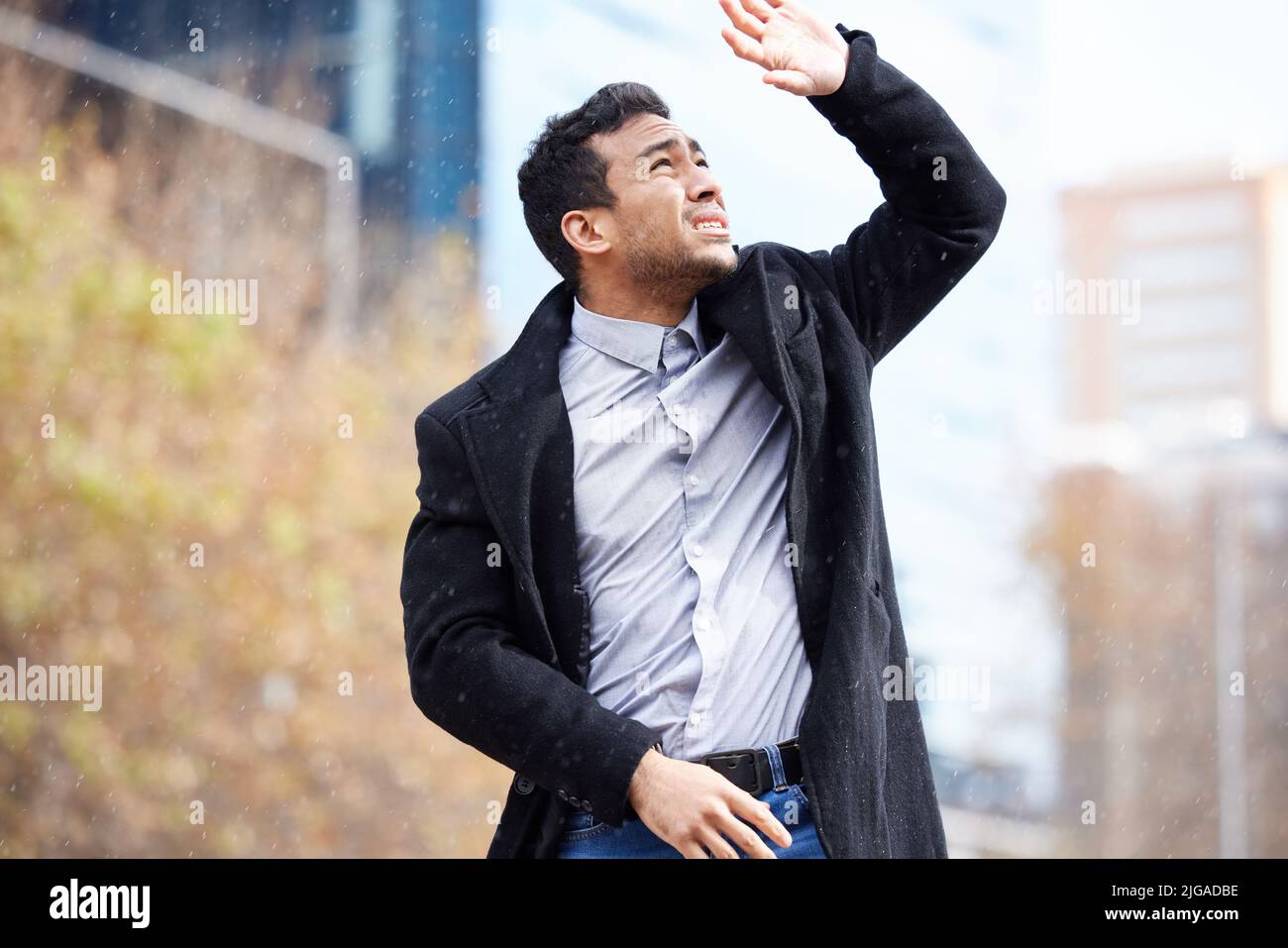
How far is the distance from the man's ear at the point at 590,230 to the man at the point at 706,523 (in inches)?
2.9

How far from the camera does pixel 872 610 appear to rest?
268 cm

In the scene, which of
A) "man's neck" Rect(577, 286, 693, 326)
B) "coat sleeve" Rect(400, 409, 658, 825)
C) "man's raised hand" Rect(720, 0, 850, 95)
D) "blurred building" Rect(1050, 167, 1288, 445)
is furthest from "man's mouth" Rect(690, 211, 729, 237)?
"blurred building" Rect(1050, 167, 1288, 445)

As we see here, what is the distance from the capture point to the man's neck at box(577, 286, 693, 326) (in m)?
2.97

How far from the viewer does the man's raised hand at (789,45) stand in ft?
8.79

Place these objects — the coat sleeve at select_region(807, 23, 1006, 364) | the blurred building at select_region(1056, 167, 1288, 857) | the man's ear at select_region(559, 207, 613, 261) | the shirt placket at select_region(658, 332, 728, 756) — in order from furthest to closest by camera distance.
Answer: the blurred building at select_region(1056, 167, 1288, 857) < the man's ear at select_region(559, 207, 613, 261) < the coat sleeve at select_region(807, 23, 1006, 364) < the shirt placket at select_region(658, 332, 728, 756)

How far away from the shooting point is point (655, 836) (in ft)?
8.52

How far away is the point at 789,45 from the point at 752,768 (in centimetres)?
126

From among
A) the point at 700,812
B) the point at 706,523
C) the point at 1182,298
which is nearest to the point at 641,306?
the point at 706,523

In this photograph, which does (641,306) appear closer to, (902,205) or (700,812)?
(902,205)

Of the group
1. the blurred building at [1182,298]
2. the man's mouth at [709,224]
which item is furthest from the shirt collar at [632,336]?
the blurred building at [1182,298]

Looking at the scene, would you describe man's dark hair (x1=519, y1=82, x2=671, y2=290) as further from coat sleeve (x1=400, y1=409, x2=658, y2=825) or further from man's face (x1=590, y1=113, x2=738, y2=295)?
coat sleeve (x1=400, y1=409, x2=658, y2=825)

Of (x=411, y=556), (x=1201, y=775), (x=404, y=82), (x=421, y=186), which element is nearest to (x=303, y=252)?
(x=421, y=186)

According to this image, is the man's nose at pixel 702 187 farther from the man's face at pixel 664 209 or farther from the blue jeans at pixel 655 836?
the blue jeans at pixel 655 836
